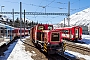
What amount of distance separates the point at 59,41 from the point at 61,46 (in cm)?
52

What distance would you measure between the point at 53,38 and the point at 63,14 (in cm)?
2942

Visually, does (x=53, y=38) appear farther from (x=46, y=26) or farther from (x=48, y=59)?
(x=46, y=26)

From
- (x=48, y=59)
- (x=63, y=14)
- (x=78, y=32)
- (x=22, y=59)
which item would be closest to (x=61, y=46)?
(x=48, y=59)

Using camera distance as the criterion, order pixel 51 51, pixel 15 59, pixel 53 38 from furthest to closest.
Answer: pixel 53 38 < pixel 51 51 < pixel 15 59

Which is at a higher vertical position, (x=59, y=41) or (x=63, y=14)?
(x=63, y=14)

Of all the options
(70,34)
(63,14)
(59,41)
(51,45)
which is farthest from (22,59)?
(63,14)

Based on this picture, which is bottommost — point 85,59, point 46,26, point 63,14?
point 85,59

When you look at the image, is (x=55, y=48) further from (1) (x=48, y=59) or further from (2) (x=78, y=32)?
(2) (x=78, y=32)

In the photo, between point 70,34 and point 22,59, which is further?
point 70,34

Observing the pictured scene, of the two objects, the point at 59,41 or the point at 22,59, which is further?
the point at 59,41

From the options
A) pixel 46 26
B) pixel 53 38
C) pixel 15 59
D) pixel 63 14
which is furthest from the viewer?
pixel 63 14

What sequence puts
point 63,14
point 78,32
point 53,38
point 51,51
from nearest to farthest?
1. point 51,51
2. point 53,38
3. point 78,32
4. point 63,14

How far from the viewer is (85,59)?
11.7m

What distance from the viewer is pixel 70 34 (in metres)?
28.8
